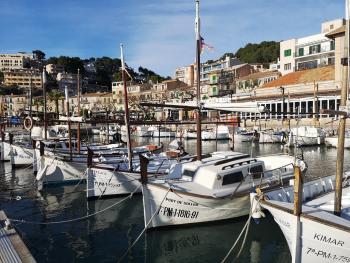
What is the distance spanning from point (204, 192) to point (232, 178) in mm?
1821

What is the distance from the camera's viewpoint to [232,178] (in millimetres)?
19531

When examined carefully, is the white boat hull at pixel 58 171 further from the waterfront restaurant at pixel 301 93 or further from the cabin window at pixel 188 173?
Result: the waterfront restaurant at pixel 301 93

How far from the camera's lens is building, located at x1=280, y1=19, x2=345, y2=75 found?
302 feet

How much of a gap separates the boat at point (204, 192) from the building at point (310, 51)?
78855 millimetres

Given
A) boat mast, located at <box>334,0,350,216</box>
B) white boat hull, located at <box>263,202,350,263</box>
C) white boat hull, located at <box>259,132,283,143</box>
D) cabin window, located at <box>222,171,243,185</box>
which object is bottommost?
white boat hull, located at <box>259,132,283,143</box>

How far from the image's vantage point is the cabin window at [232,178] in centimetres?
1928

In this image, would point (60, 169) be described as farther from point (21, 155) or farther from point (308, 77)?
point (308, 77)

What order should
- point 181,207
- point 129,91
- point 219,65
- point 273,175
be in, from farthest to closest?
point 129,91
point 219,65
point 273,175
point 181,207

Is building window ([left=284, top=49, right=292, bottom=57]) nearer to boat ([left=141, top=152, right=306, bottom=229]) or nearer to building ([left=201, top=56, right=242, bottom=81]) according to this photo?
building ([left=201, top=56, right=242, bottom=81])

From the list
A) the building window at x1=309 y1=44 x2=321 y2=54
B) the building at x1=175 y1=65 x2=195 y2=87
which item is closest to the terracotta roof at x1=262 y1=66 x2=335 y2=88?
the building window at x1=309 y1=44 x2=321 y2=54

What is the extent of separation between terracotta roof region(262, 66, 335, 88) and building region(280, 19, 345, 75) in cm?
888

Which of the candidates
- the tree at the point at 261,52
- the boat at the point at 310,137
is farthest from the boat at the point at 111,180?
the tree at the point at 261,52

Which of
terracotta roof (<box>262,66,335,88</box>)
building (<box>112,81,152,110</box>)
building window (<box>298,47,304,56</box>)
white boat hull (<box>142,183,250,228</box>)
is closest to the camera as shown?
white boat hull (<box>142,183,250,228</box>)

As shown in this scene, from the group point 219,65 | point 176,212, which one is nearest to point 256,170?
point 176,212
